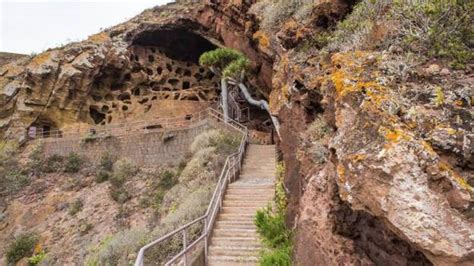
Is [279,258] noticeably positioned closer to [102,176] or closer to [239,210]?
[239,210]

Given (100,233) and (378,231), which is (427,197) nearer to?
(378,231)

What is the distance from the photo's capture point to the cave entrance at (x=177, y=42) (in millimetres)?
24922

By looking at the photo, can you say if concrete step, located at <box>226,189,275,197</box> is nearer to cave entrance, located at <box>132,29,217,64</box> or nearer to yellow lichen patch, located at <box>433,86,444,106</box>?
yellow lichen patch, located at <box>433,86,444,106</box>

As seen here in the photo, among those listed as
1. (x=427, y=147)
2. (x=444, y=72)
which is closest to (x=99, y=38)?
(x=444, y=72)

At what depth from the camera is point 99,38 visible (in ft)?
80.3

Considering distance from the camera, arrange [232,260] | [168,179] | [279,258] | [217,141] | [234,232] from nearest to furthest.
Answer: [279,258] → [232,260] → [234,232] → [217,141] → [168,179]

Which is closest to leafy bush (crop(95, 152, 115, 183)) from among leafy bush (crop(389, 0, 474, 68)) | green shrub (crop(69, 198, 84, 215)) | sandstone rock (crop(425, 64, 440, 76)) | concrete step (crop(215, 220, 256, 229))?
green shrub (crop(69, 198, 84, 215))

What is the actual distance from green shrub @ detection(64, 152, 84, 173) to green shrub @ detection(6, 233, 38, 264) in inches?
201

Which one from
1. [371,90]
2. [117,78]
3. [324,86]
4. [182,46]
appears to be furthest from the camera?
[182,46]

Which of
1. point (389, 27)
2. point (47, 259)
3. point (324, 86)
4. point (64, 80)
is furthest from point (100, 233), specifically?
point (389, 27)

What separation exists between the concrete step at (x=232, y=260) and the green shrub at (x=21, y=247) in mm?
11660

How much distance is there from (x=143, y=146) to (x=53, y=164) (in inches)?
235

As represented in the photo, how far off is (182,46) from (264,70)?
40.2 ft

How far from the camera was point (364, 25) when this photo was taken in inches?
218
